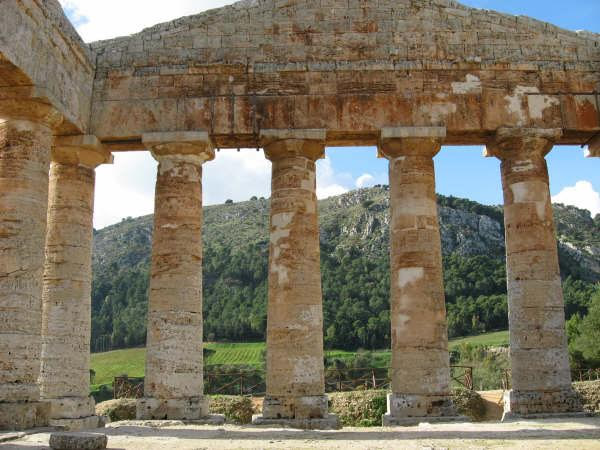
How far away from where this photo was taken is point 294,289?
19500mm

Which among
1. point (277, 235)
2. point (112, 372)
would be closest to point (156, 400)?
point (277, 235)

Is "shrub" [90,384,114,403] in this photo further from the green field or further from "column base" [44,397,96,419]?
"column base" [44,397,96,419]

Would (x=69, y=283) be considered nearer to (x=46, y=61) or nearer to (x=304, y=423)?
(x=46, y=61)

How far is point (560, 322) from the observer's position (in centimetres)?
1969

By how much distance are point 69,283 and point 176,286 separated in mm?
3412

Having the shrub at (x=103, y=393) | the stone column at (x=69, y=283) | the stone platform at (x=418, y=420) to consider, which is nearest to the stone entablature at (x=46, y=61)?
the stone column at (x=69, y=283)

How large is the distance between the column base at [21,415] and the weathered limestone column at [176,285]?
3.22 metres

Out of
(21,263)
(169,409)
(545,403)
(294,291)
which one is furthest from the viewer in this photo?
(294,291)

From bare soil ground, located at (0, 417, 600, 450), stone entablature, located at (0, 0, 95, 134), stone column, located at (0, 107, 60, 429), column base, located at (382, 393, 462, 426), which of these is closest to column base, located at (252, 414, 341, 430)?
bare soil ground, located at (0, 417, 600, 450)

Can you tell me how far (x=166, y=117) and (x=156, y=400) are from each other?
8.46 m

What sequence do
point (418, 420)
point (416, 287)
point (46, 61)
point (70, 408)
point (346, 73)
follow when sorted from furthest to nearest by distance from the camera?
point (346, 73) < point (416, 287) < point (70, 408) < point (418, 420) < point (46, 61)

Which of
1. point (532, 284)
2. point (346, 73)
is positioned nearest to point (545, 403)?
point (532, 284)

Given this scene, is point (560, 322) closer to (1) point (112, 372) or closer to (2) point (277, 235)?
(2) point (277, 235)

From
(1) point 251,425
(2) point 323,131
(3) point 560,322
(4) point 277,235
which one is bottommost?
(1) point 251,425
